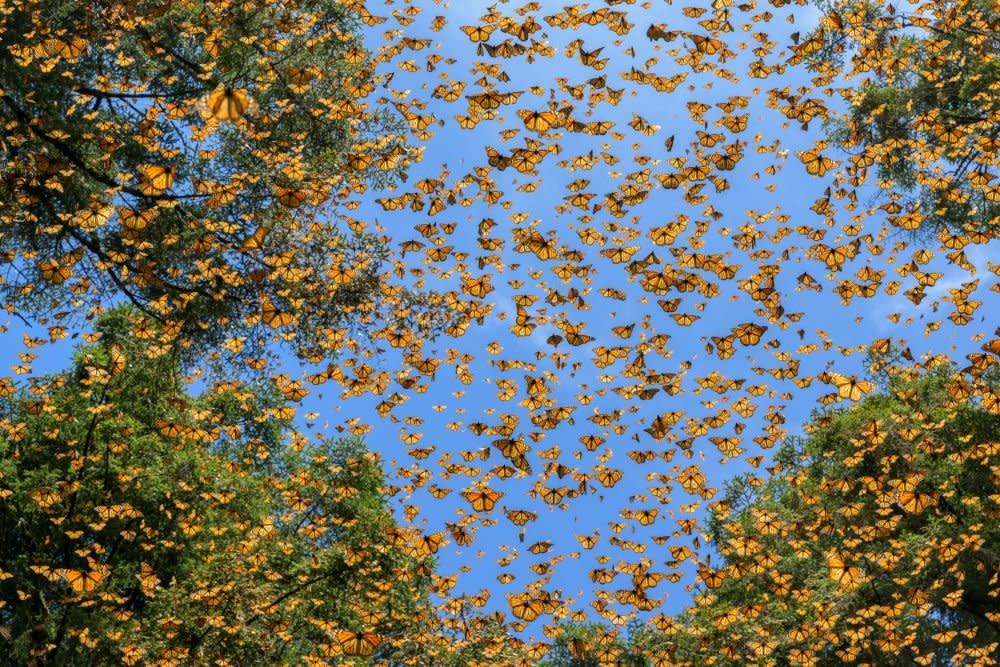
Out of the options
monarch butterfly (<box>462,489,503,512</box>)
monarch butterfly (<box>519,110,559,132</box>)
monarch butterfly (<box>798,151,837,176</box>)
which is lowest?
monarch butterfly (<box>462,489,503,512</box>)

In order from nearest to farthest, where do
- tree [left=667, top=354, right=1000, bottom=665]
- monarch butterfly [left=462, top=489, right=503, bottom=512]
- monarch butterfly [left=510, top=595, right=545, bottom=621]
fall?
monarch butterfly [left=462, top=489, right=503, bottom=512] < monarch butterfly [left=510, top=595, right=545, bottom=621] < tree [left=667, top=354, right=1000, bottom=665]

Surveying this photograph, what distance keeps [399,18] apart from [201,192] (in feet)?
13.5

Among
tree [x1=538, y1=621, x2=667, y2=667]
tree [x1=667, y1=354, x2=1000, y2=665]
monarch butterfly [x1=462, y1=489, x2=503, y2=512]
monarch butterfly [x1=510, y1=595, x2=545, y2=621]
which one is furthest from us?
tree [x1=538, y1=621, x2=667, y2=667]

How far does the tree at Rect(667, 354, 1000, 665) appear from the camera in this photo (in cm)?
1506

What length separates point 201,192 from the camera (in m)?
13.2

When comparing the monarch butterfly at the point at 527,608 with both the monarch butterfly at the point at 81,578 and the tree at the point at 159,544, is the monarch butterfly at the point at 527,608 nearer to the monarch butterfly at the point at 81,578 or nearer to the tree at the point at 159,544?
the tree at the point at 159,544

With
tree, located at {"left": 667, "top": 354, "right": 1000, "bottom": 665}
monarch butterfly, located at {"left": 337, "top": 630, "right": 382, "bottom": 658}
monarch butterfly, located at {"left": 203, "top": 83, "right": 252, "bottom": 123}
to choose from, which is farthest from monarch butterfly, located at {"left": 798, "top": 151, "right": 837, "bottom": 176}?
monarch butterfly, located at {"left": 203, "top": 83, "right": 252, "bottom": 123}

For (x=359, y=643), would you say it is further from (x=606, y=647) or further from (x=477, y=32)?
(x=606, y=647)

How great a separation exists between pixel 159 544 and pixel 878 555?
1478cm

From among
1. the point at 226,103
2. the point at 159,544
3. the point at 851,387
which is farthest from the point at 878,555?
the point at 226,103

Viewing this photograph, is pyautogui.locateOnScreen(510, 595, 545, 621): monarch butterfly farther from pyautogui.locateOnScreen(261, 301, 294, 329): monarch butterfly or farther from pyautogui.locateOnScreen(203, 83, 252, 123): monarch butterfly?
pyautogui.locateOnScreen(203, 83, 252, 123): monarch butterfly

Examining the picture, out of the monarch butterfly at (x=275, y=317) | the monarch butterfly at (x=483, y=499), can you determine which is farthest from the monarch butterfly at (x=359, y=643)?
the monarch butterfly at (x=275, y=317)

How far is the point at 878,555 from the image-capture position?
17.8m

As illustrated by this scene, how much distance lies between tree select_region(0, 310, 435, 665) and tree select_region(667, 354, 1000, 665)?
5993mm
